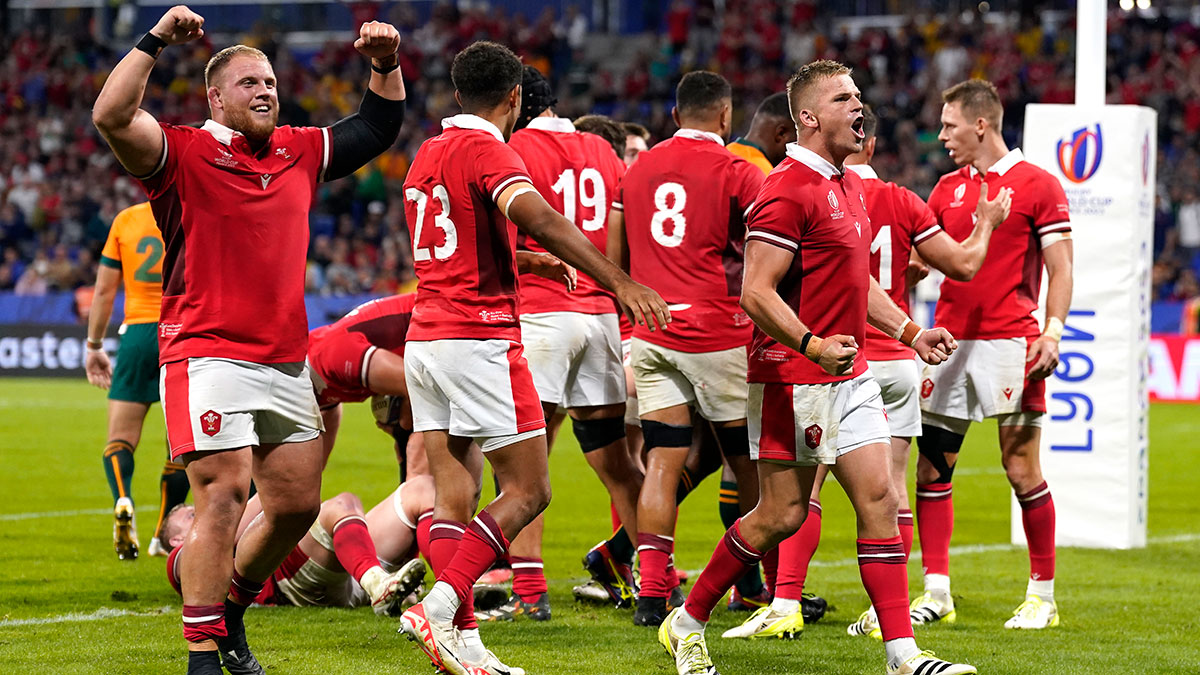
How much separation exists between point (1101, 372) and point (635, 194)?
356 centimetres

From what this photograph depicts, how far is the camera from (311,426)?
16.1ft

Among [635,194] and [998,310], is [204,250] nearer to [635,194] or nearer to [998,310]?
[635,194]

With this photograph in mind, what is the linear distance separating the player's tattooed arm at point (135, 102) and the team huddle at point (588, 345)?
0.4 inches

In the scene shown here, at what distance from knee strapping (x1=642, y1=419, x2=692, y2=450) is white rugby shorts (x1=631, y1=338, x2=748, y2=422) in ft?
0.28

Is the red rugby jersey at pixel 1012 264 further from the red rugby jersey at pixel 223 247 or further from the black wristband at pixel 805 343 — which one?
the red rugby jersey at pixel 223 247

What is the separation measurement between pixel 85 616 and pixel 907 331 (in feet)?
12.3

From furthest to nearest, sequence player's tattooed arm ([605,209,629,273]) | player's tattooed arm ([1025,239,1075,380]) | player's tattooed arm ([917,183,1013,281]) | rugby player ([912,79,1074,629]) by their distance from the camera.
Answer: player's tattooed arm ([605,209,629,273])
rugby player ([912,79,1074,629])
player's tattooed arm ([1025,239,1075,380])
player's tattooed arm ([917,183,1013,281])

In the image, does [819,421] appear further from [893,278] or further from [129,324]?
[129,324]

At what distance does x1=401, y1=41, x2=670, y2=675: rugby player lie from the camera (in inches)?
197

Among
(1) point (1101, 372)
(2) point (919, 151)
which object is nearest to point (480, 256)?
(1) point (1101, 372)

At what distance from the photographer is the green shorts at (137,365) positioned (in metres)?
8.30

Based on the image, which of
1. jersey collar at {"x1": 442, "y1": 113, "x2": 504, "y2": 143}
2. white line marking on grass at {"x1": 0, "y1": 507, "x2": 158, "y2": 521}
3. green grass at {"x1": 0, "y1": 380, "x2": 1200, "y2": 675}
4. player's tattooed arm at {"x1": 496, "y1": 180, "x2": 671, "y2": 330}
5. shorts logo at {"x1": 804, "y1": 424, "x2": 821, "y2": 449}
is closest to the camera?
player's tattooed arm at {"x1": 496, "y1": 180, "x2": 671, "y2": 330}

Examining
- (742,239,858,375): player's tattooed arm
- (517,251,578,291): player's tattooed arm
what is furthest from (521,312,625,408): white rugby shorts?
(742,239,858,375): player's tattooed arm

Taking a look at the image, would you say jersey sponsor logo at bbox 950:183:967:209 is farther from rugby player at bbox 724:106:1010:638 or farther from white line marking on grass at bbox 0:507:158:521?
white line marking on grass at bbox 0:507:158:521
